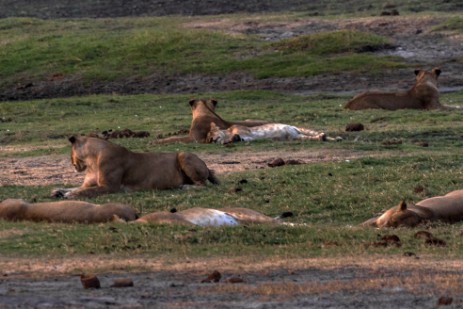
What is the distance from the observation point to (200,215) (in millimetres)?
10992

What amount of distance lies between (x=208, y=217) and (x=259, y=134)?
7.91 m

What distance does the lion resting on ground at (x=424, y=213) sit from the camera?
11.3 metres

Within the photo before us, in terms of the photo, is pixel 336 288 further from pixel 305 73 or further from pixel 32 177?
pixel 305 73

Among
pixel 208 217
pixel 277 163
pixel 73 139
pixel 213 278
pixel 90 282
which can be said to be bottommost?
pixel 277 163

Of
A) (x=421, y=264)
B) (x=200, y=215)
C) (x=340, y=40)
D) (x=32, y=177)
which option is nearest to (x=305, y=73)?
(x=340, y=40)

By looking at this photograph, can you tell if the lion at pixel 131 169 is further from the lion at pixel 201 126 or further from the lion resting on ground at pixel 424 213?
the lion at pixel 201 126

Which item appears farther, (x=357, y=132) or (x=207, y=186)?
(x=357, y=132)

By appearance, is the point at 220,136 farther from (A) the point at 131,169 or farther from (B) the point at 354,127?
(A) the point at 131,169

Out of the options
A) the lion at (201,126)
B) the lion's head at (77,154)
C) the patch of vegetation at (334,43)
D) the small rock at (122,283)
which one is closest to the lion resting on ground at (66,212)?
the lion's head at (77,154)

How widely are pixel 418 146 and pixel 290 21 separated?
22109 mm

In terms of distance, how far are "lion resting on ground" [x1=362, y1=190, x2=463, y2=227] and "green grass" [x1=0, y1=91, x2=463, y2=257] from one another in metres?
0.19

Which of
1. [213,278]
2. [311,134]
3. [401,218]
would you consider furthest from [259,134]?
[213,278]

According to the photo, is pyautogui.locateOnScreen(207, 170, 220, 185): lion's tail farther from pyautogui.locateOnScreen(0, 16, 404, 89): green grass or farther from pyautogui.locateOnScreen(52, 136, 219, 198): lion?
pyautogui.locateOnScreen(0, 16, 404, 89): green grass

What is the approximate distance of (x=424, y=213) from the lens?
452 inches
